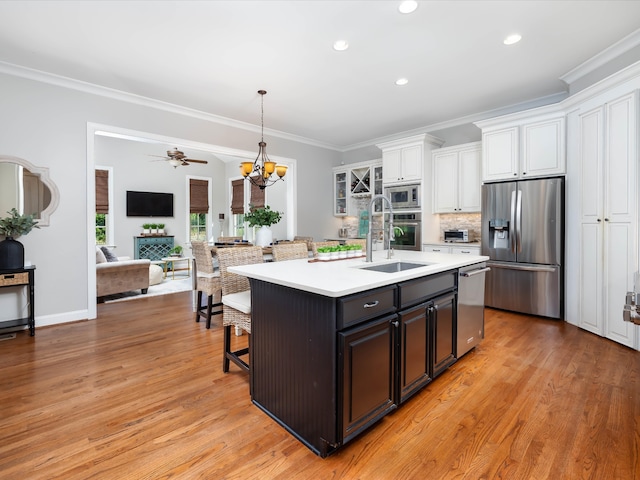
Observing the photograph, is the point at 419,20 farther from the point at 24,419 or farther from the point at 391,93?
the point at 24,419

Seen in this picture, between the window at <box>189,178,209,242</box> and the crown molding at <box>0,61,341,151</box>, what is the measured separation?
15.2ft

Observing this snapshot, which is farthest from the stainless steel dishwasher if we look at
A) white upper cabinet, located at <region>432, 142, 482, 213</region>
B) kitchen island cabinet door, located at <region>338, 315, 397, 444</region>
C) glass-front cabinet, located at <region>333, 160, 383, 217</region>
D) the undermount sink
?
glass-front cabinet, located at <region>333, 160, 383, 217</region>

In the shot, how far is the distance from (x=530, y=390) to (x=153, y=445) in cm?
242

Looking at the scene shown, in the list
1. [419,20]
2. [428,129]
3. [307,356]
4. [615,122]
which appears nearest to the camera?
[307,356]

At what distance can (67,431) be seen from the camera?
1.85 m

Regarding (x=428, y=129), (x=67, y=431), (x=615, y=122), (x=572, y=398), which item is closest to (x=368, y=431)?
(x=572, y=398)

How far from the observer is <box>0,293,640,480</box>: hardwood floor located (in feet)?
5.16

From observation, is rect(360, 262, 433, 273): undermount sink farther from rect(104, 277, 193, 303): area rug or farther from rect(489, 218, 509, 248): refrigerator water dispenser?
rect(104, 277, 193, 303): area rug

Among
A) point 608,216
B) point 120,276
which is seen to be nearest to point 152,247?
point 120,276

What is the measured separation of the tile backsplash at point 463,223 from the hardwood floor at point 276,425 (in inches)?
92.3

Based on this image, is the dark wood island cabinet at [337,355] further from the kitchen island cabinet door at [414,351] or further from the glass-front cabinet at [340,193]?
the glass-front cabinet at [340,193]

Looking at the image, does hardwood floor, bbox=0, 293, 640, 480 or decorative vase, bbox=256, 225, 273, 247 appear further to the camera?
decorative vase, bbox=256, 225, 273, 247

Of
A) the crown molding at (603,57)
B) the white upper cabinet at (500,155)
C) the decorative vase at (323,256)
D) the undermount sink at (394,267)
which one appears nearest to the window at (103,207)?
the decorative vase at (323,256)

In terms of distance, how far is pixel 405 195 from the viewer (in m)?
5.44
